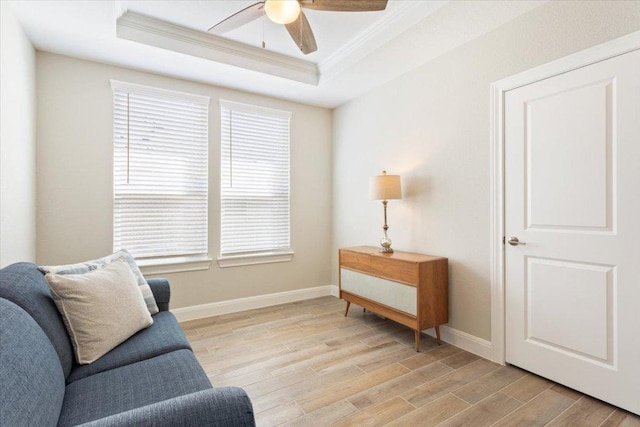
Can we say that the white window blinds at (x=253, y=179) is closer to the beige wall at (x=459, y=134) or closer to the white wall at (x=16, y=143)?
the beige wall at (x=459, y=134)

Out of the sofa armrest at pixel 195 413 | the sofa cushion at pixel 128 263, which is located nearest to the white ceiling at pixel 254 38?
the sofa cushion at pixel 128 263

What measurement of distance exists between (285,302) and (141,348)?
2517mm

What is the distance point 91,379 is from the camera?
136 cm

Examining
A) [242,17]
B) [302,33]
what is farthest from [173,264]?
[302,33]

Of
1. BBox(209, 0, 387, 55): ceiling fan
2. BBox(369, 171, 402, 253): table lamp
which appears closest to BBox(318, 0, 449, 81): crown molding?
BBox(209, 0, 387, 55): ceiling fan

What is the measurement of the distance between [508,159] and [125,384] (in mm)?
2746

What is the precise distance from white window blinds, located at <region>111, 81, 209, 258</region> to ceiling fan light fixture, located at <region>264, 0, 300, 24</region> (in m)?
1.97

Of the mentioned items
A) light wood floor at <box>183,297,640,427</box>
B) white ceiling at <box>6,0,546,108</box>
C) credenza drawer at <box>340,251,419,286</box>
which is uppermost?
white ceiling at <box>6,0,546,108</box>

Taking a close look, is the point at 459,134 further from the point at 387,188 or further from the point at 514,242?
the point at 514,242

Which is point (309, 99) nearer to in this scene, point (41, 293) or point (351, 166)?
point (351, 166)

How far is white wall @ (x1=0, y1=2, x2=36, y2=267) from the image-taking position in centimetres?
205

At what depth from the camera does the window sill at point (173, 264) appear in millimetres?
3218

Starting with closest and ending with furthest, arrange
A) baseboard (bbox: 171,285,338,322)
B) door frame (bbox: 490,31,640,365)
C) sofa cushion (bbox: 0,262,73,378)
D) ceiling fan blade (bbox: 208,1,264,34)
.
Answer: sofa cushion (bbox: 0,262,73,378) < ceiling fan blade (bbox: 208,1,264,34) < door frame (bbox: 490,31,640,365) < baseboard (bbox: 171,285,338,322)

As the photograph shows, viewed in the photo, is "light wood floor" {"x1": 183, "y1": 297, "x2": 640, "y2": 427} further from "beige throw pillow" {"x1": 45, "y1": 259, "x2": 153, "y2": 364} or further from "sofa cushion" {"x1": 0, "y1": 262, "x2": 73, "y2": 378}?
"sofa cushion" {"x1": 0, "y1": 262, "x2": 73, "y2": 378}
